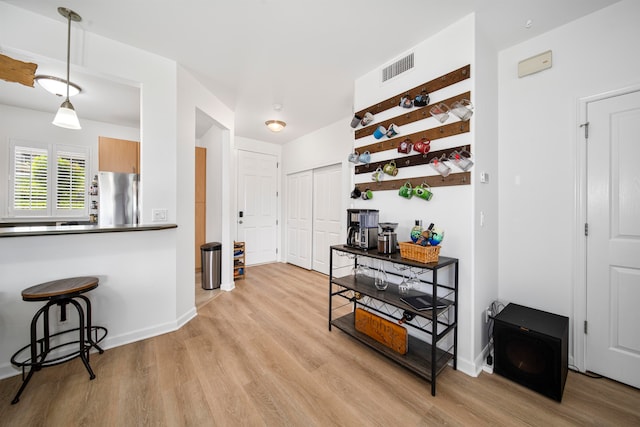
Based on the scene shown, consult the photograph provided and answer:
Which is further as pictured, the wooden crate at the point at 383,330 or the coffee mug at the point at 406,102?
the coffee mug at the point at 406,102

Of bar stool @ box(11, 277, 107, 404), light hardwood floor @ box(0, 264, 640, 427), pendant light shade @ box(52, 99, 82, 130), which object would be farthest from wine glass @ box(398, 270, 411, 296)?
pendant light shade @ box(52, 99, 82, 130)

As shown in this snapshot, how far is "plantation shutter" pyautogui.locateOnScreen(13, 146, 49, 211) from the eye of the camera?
3.51m

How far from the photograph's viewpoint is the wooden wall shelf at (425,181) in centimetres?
185

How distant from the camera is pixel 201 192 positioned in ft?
14.6

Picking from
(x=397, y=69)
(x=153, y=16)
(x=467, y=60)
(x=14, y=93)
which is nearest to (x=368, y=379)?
(x=467, y=60)

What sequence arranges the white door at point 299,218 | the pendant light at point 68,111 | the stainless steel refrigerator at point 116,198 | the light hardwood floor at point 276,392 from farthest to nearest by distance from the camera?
the white door at point 299,218, the stainless steel refrigerator at point 116,198, the pendant light at point 68,111, the light hardwood floor at point 276,392

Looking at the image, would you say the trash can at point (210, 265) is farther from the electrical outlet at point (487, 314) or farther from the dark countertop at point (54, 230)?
the electrical outlet at point (487, 314)

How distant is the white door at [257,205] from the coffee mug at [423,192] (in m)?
3.78

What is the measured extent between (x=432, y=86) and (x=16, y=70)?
3.41m

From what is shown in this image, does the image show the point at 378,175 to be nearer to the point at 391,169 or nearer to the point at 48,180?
the point at 391,169

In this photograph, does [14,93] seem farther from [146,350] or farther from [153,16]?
[146,350]

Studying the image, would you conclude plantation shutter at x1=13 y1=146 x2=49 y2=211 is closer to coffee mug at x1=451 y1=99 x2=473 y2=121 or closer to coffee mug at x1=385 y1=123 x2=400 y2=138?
coffee mug at x1=385 y1=123 x2=400 y2=138

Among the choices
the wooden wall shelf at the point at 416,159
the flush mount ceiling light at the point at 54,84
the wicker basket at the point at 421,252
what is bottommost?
the wicker basket at the point at 421,252

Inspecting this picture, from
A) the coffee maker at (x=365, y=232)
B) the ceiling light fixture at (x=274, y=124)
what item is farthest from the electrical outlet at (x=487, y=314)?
the ceiling light fixture at (x=274, y=124)
